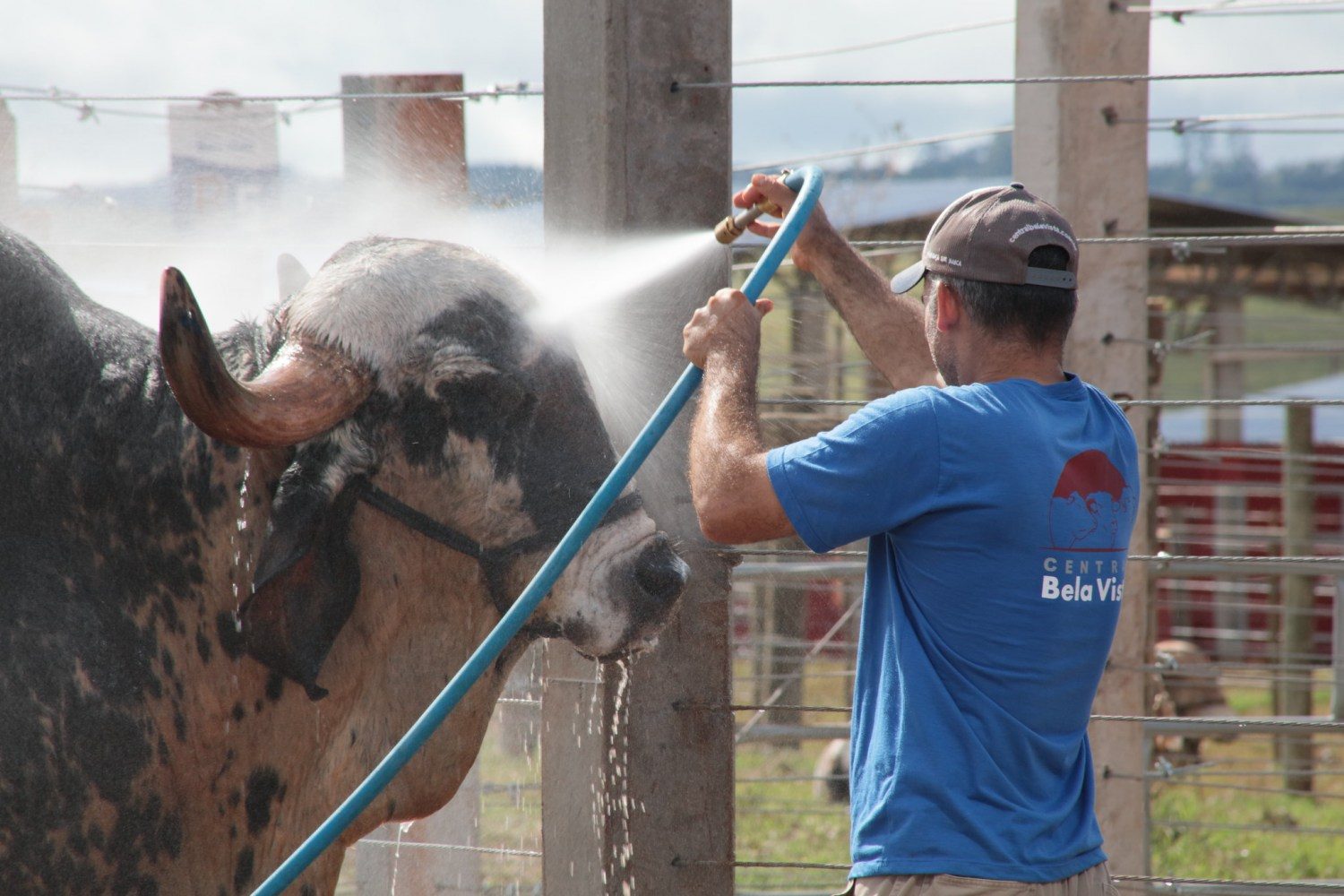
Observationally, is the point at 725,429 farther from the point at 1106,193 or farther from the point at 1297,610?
the point at 1297,610

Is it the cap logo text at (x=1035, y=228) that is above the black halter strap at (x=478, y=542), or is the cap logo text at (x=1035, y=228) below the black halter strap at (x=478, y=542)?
above

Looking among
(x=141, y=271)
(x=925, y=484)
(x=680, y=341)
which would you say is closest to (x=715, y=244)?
(x=680, y=341)

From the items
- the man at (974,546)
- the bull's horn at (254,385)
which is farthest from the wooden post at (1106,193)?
the bull's horn at (254,385)

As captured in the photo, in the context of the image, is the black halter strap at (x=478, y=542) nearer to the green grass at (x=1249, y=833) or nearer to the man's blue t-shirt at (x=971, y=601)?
the man's blue t-shirt at (x=971, y=601)

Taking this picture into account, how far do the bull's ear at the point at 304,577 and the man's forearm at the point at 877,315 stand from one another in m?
1.08

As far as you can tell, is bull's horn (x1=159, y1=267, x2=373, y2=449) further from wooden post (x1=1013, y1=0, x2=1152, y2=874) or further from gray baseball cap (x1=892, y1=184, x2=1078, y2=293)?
wooden post (x1=1013, y1=0, x2=1152, y2=874)

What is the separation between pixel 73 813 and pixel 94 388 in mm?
740

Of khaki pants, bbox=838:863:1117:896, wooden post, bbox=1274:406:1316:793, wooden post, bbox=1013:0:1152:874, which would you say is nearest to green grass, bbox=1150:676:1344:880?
wooden post, bbox=1274:406:1316:793

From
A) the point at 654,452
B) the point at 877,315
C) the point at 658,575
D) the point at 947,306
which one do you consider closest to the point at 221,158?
the point at 654,452

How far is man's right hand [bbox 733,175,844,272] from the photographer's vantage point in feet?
8.83

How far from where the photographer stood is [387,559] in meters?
2.56

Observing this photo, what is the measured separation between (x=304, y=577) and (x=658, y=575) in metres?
0.62

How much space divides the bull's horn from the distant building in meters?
1.91

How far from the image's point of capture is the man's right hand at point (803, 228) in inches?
106
